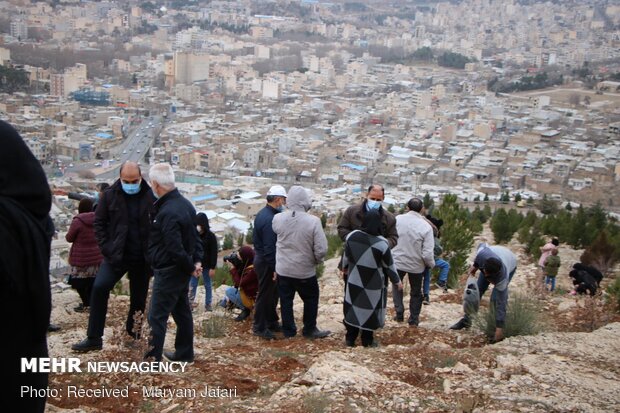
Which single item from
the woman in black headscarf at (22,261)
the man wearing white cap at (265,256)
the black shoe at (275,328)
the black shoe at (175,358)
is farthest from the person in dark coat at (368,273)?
the woman in black headscarf at (22,261)

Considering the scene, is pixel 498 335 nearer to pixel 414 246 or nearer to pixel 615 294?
pixel 414 246

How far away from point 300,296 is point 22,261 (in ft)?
6.73

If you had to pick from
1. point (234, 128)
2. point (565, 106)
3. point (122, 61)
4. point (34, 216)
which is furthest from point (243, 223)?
point (122, 61)

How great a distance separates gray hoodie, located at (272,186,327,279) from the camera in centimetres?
313

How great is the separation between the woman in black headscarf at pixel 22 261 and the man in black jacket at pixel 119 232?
1.40 meters

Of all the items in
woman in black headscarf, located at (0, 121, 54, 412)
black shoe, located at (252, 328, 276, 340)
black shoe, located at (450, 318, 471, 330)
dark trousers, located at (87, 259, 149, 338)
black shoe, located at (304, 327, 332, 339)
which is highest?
woman in black headscarf, located at (0, 121, 54, 412)

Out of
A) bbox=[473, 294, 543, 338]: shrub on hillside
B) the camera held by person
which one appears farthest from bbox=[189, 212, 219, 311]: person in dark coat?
bbox=[473, 294, 543, 338]: shrub on hillside

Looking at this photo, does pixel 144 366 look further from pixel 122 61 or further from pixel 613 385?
pixel 122 61

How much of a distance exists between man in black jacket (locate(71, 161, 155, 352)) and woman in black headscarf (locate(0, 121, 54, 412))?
140cm

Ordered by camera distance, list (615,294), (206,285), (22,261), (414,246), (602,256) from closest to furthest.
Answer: (22,261), (414,246), (206,285), (615,294), (602,256)

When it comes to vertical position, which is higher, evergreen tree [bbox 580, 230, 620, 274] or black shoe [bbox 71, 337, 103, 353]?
black shoe [bbox 71, 337, 103, 353]

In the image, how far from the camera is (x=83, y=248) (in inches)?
133

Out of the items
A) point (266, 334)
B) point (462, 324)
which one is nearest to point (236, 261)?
point (266, 334)

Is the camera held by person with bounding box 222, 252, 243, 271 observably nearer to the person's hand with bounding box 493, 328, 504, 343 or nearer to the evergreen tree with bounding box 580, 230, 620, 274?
the person's hand with bounding box 493, 328, 504, 343
